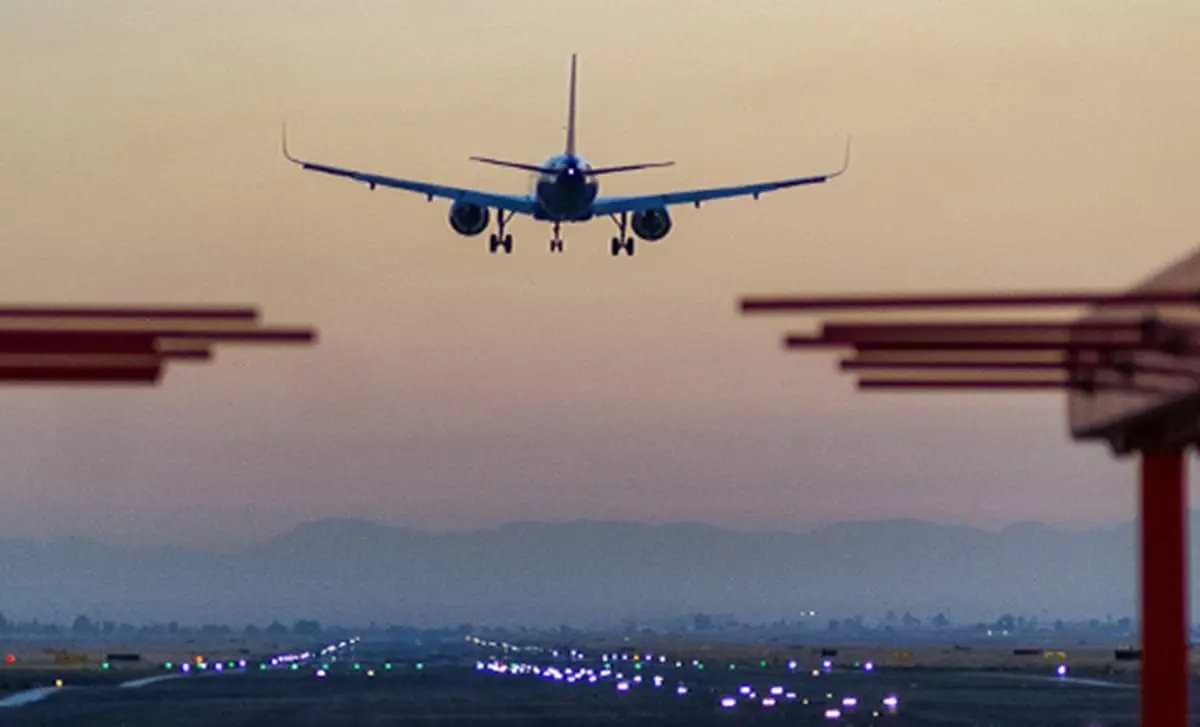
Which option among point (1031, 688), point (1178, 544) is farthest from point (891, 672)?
point (1178, 544)

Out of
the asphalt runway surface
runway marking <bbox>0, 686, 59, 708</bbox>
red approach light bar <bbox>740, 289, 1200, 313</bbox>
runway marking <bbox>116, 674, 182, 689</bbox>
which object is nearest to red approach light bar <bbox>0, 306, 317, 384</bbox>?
red approach light bar <bbox>740, 289, 1200, 313</bbox>

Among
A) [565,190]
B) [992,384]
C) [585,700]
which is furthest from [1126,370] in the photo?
[565,190]

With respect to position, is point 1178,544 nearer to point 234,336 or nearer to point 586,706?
point 234,336

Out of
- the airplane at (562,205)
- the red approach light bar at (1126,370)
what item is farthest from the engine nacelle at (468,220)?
the red approach light bar at (1126,370)

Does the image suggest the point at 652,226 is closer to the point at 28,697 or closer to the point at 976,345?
the point at 28,697

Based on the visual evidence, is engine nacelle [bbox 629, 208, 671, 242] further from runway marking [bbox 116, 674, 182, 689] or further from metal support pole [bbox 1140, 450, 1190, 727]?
metal support pole [bbox 1140, 450, 1190, 727]

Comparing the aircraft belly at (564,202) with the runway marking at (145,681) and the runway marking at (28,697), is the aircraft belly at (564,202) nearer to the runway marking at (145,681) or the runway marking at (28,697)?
the runway marking at (28,697)
